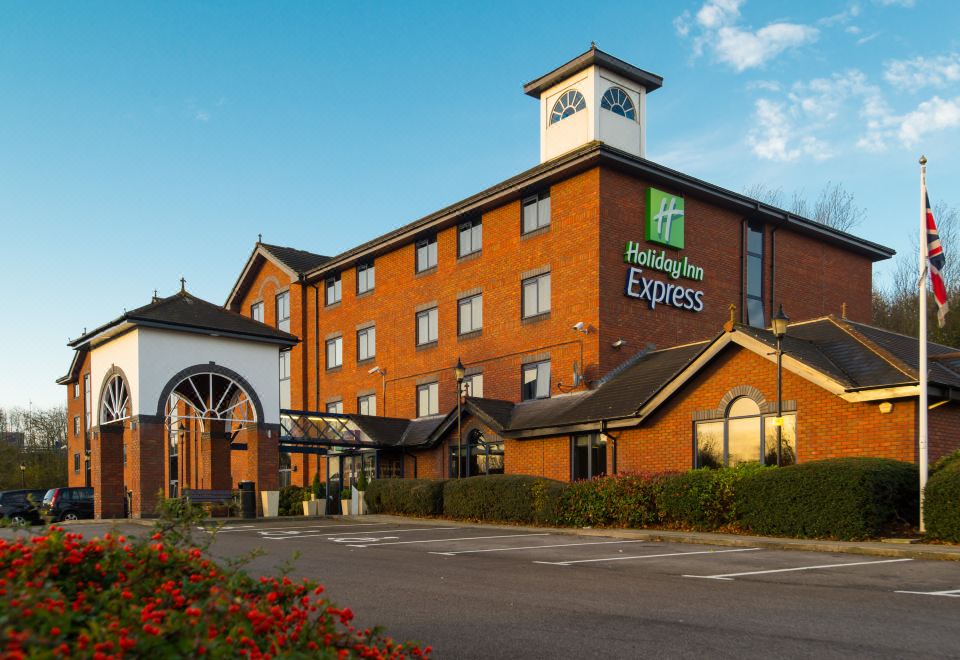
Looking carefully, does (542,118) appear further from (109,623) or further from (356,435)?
(109,623)

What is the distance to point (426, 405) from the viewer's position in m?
37.1

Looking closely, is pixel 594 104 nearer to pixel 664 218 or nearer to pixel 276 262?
pixel 664 218

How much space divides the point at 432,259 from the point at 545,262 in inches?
287

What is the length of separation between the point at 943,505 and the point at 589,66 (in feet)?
69.3

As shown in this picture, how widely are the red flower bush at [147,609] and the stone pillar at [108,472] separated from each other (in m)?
28.3

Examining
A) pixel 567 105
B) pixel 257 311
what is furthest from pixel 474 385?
pixel 257 311

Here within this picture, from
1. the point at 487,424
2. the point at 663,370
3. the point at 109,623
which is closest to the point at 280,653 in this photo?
the point at 109,623

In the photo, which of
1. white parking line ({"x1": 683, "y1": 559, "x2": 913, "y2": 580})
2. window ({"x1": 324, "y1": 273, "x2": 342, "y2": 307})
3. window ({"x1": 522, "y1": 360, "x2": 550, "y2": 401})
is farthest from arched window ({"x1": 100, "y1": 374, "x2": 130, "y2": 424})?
white parking line ({"x1": 683, "y1": 559, "x2": 913, "y2": 580})

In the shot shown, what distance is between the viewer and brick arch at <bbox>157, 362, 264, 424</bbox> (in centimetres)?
3053

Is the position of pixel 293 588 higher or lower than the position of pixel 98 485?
higher

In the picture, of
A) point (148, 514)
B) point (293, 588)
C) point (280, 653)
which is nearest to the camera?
point (280, 653)

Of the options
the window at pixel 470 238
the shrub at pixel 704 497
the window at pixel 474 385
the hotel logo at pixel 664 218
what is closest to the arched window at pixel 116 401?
the window at pixel 474 385

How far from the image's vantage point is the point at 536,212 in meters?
32.2

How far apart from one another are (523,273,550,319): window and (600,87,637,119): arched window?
665 cm
